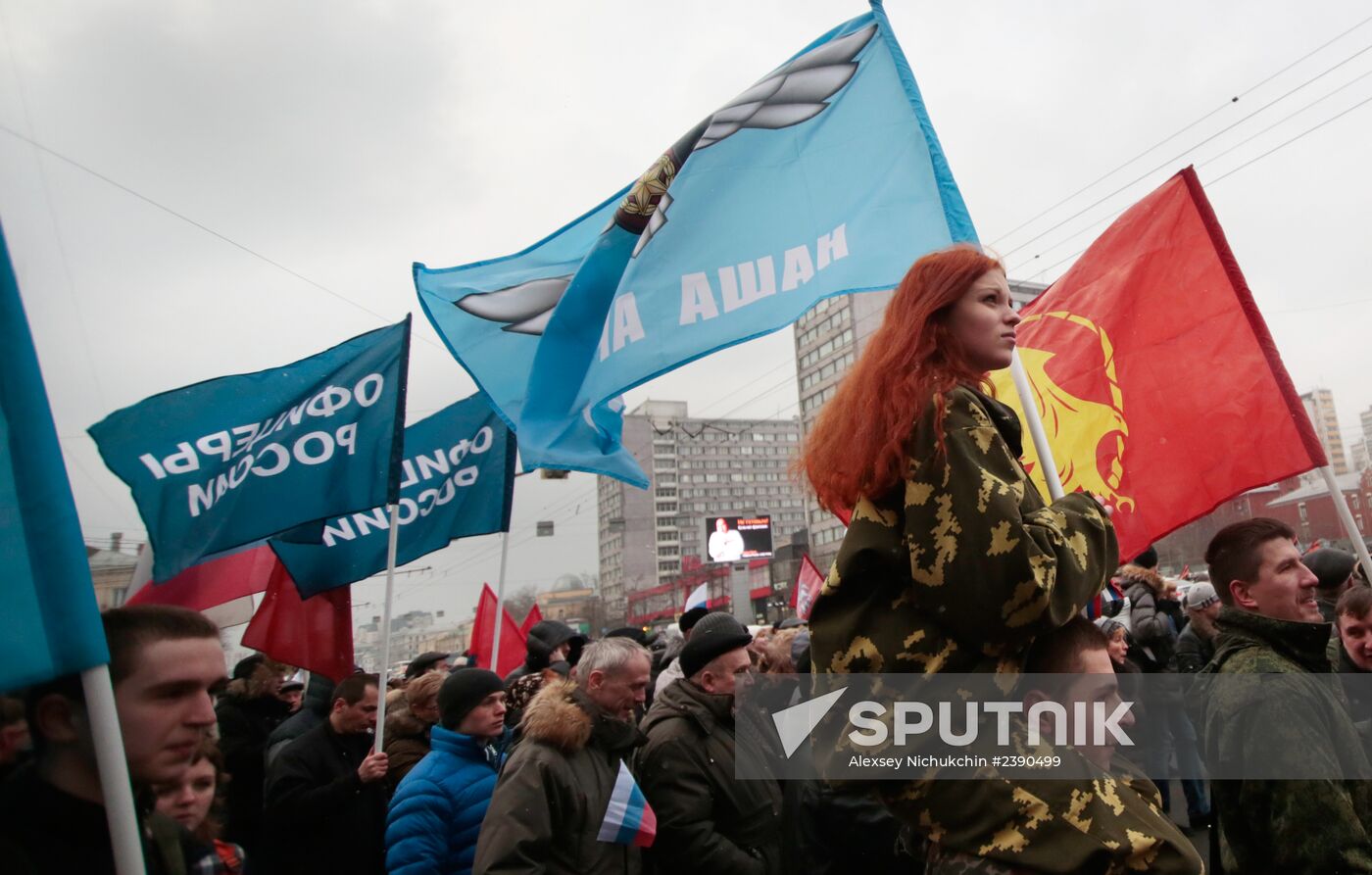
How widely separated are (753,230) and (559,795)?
2.67m

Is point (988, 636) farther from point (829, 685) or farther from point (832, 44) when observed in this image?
point (832, 44)

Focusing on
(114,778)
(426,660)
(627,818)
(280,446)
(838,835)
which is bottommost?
(838,835)

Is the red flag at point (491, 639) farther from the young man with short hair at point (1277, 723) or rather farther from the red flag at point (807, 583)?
the young man with short hair at point (1277, 723)

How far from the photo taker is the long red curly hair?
209 cm

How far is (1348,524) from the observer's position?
3.25 meters

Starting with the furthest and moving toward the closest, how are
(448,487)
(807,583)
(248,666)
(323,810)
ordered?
(807,583), (448,487), (248,666), (323,810)

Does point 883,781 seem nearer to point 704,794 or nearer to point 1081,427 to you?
point 704,794

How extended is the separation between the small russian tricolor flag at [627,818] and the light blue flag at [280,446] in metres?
2.58

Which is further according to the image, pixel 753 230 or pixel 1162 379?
pixel 753 230

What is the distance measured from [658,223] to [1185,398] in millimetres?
2528

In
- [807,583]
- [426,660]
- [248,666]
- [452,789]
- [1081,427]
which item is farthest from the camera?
[807,583]

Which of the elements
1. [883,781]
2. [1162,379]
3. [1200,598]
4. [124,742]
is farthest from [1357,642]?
[124,742]

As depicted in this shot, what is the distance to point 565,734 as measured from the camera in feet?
12.5

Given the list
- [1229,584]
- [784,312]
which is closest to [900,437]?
[1229,584]
